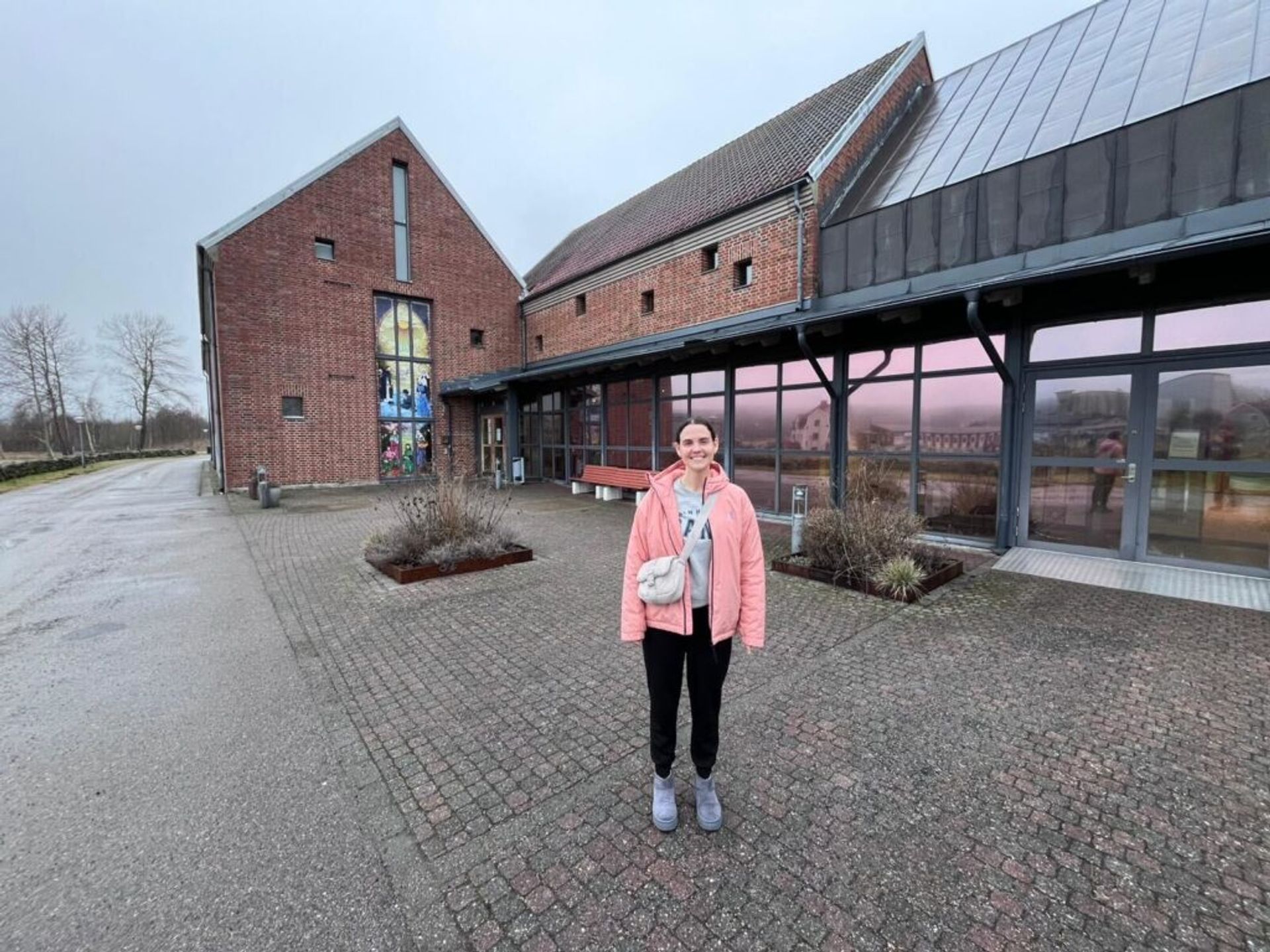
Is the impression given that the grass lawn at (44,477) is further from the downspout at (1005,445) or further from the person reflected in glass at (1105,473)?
the person reflected in glass at (1105,473)

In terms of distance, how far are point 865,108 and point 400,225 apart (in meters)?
15.1

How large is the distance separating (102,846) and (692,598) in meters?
2.81

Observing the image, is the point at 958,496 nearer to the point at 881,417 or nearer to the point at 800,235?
the point at 881,417

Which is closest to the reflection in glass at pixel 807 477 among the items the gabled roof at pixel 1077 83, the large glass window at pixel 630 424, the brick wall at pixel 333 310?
the large glass window at pixel 630 424

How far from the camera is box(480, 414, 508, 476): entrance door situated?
19.7 m

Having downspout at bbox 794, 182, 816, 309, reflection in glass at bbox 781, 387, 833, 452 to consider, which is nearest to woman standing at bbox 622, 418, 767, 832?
reflection in glass at bbox 781, 387, 833, 452

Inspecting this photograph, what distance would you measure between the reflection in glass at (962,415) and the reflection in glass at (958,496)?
242mm

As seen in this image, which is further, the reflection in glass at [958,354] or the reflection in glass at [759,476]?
the reflection in glass at [759,476]

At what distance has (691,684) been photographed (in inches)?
97.7

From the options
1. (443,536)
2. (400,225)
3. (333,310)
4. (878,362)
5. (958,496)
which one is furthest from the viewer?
(400,225)

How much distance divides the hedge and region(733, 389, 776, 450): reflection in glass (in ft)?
107

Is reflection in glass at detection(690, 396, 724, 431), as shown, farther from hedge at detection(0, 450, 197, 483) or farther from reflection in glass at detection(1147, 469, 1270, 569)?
hedge at detection(0, 450, 197, 483)

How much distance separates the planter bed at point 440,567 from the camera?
648 cm

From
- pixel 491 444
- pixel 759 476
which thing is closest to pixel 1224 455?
pixel 759 476
